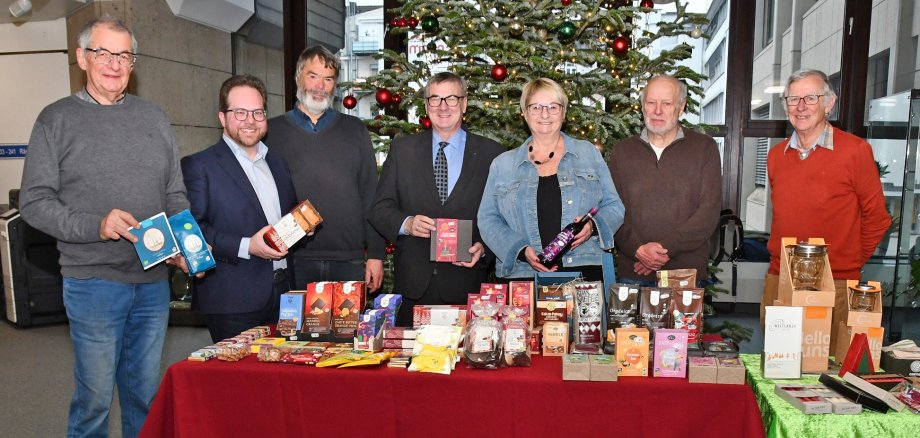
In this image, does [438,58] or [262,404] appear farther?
[438,58]

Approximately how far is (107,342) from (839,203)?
290 centimetres

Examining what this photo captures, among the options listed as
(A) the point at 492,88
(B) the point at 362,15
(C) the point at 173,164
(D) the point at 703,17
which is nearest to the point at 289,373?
(C) the point at 173,164

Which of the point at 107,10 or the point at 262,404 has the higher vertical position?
the point at 107,10

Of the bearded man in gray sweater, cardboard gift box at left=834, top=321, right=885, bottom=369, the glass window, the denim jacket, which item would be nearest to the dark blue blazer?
the bearded man in gray sweater

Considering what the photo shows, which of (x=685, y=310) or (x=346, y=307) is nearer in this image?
(x=685, y=310)

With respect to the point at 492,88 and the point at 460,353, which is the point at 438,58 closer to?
the point at 492,88

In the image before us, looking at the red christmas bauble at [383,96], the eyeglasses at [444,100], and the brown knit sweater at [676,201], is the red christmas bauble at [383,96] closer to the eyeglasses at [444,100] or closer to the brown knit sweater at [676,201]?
the eyeglasses at [444,100]

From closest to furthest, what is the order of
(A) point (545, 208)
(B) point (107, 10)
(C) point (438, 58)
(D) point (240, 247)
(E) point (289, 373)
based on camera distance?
1. (E) point (289, 373)
2. (D) point (240, 247)
3. (A) point (545, 208)
4. (C) point (438, 58)
5. (B) point (107, 10)

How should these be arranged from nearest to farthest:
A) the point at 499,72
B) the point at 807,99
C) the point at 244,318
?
the point at 244,318, the point at 807,99, the point at 499,72

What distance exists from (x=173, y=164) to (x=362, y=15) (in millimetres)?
4452

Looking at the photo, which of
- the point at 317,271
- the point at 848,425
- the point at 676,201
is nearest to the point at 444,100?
the point at 317,271

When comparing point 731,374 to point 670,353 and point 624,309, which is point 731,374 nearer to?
point 670,353

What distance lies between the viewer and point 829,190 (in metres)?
2.61

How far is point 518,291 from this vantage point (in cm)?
216
